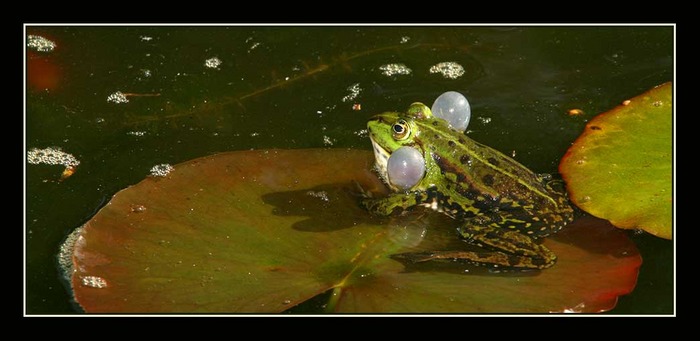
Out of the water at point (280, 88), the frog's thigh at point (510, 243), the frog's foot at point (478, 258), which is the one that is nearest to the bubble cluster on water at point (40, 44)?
the water at point (280, 88)

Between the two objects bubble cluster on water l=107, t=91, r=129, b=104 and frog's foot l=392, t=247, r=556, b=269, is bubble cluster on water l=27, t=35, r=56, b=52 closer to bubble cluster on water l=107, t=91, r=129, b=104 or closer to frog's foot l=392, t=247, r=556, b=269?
bubble cluster on water l=107, t=91, r=129, b=104

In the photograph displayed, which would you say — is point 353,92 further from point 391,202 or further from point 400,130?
point 391,202

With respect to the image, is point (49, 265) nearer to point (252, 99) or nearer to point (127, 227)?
point (127, 227)

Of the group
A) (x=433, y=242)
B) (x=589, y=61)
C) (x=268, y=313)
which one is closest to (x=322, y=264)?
(x=268, y=313)

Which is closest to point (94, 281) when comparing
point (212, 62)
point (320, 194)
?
point (320, 194)

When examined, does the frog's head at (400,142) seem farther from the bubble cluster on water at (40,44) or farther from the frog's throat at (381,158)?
the bubble cluster on water at (40,44)

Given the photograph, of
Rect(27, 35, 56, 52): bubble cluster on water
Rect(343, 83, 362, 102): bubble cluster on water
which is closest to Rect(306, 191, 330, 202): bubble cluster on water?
Rect(343, 83, 362, 102): bubble cluster on water
